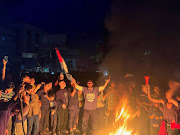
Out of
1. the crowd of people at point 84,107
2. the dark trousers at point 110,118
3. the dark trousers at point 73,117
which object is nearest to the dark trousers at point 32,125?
the crowd of people at point 84,107

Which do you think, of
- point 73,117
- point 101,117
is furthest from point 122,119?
point 73,117

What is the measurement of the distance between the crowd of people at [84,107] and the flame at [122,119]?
0.19 meters

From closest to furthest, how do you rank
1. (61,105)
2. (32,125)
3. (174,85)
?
(174,85)
(32,125)
(61,105)

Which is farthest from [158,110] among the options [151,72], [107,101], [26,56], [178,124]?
[26,56]

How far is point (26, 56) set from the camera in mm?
28344

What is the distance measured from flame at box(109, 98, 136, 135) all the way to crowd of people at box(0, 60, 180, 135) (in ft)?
0.61

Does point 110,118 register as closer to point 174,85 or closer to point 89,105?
point 89,105

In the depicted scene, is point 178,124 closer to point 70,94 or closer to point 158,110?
point 158,110

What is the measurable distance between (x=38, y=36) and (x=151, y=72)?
27.2 meters

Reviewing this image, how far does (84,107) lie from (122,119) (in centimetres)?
143

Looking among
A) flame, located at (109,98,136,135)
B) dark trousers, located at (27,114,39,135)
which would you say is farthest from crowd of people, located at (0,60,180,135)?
flame, located at (109,98,136,135)

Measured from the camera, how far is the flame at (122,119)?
17.0 ft

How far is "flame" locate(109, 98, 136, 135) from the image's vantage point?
17.0ft

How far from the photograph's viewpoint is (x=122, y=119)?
5.68 meters
